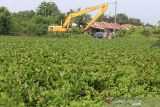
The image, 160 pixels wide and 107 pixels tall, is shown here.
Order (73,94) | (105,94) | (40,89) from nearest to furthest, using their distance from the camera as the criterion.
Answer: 1. (40,89)
2. (73,94)
3. (105,94)

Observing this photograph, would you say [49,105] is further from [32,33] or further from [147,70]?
[32,33]

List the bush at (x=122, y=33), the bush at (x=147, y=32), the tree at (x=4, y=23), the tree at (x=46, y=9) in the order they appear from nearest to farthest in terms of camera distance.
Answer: the tree at (x=4, y=23) < the bush at (x=122, y=33) < the bush at (x=147, y=32) < the tree at (x=46, y=9)

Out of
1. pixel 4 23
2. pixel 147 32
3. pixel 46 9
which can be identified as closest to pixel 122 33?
pixel 147 32

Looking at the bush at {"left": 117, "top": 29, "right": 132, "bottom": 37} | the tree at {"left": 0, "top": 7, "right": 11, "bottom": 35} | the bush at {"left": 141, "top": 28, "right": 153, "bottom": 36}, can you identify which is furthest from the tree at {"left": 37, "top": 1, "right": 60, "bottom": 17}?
the tree at {"left": 0, "top": 7, "right": 11, "bottom": 35}

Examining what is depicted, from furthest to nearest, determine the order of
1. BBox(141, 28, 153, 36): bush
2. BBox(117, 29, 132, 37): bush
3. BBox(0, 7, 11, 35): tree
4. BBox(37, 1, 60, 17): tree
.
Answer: BBox(37, 1, 60, 17): tree < BBox(141, 28, 153, 36): bush < BBox(117, 29, 132, 37): bush < BBox(0, 7, 11, 35): tree

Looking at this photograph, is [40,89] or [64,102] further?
[40,89]

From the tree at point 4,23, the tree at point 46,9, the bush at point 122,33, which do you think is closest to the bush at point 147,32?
the bush at point 122,33

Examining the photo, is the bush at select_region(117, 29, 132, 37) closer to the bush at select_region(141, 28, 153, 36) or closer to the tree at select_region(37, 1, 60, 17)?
the bush at select_region(141, 28, 153, 36)

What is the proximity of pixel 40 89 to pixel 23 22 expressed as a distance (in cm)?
4967

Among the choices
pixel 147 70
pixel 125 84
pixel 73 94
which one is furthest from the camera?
pixel 147 70

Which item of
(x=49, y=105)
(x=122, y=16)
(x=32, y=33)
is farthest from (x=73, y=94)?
(x=122, y=16)

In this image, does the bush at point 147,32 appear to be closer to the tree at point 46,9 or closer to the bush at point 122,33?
the bush at point 122,33

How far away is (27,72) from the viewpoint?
1245cm

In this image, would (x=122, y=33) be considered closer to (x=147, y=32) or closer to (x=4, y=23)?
(x=147, y=32)
